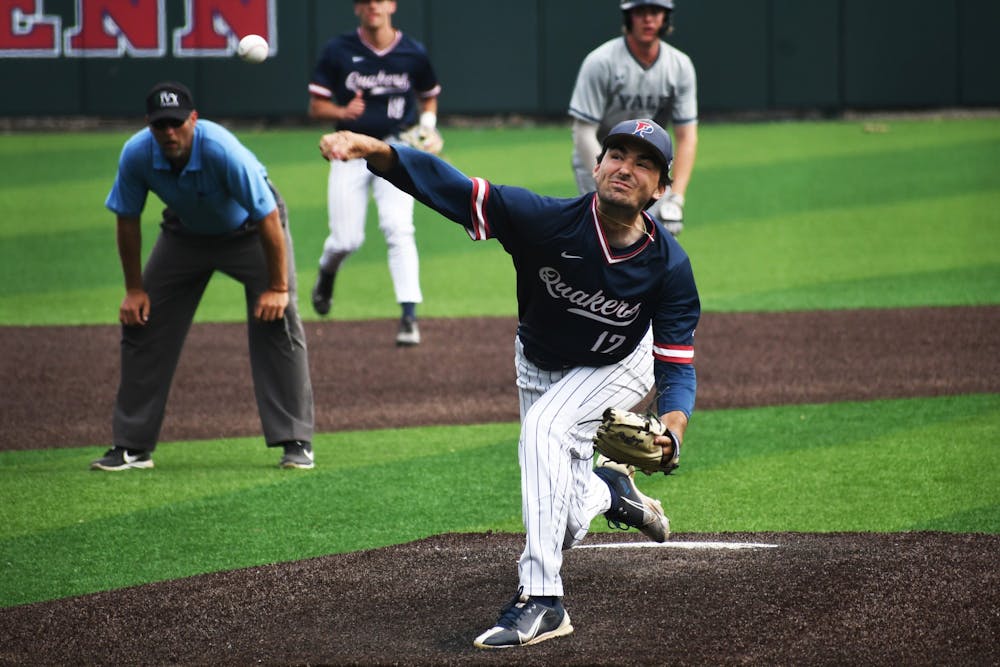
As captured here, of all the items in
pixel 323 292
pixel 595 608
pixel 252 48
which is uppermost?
pixel 252 48

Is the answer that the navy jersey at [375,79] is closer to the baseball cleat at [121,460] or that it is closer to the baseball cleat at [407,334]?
the baseball cleat at [407,334]

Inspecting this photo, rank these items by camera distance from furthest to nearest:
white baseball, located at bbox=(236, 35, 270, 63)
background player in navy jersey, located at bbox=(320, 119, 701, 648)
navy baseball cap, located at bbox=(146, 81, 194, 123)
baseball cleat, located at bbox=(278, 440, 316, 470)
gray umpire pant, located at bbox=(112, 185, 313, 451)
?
baseball cleat, located at bbox=(278, 440, 316, 470), gray umpire pant, located at bbox=(112, 185, 313, 451), navy baseball cap, located at bbox=(146, 81, 194, 123), white baseball, located at bbox=(236, 35, 270, 63), background player in navy jersey, located at bbox=(320, 119, 701, 648)

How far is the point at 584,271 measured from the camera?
4.45 m

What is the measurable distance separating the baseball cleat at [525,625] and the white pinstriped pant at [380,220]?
556 cm

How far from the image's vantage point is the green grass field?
19.2ft

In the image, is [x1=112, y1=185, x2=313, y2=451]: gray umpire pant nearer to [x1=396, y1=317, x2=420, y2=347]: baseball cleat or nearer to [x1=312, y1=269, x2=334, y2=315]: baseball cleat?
[x1=396, y1=317, x2=420, y2=347]: baseball cleat

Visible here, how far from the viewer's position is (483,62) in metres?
22.7

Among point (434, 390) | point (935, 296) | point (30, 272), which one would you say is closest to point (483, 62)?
point (30, 272)

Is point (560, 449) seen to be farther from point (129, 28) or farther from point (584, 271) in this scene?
point (129, 28)

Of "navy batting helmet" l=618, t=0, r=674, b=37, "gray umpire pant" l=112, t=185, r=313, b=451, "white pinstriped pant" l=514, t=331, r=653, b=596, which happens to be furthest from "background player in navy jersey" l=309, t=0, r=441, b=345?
"white pinstriped pant" l=514, t=331, r=653, b=596

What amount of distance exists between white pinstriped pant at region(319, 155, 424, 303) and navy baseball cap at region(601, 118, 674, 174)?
524 cm

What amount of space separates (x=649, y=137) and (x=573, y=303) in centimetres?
56

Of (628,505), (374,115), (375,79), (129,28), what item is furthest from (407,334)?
(129,28)

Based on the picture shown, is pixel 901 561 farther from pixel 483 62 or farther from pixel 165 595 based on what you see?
pixel 483 62
